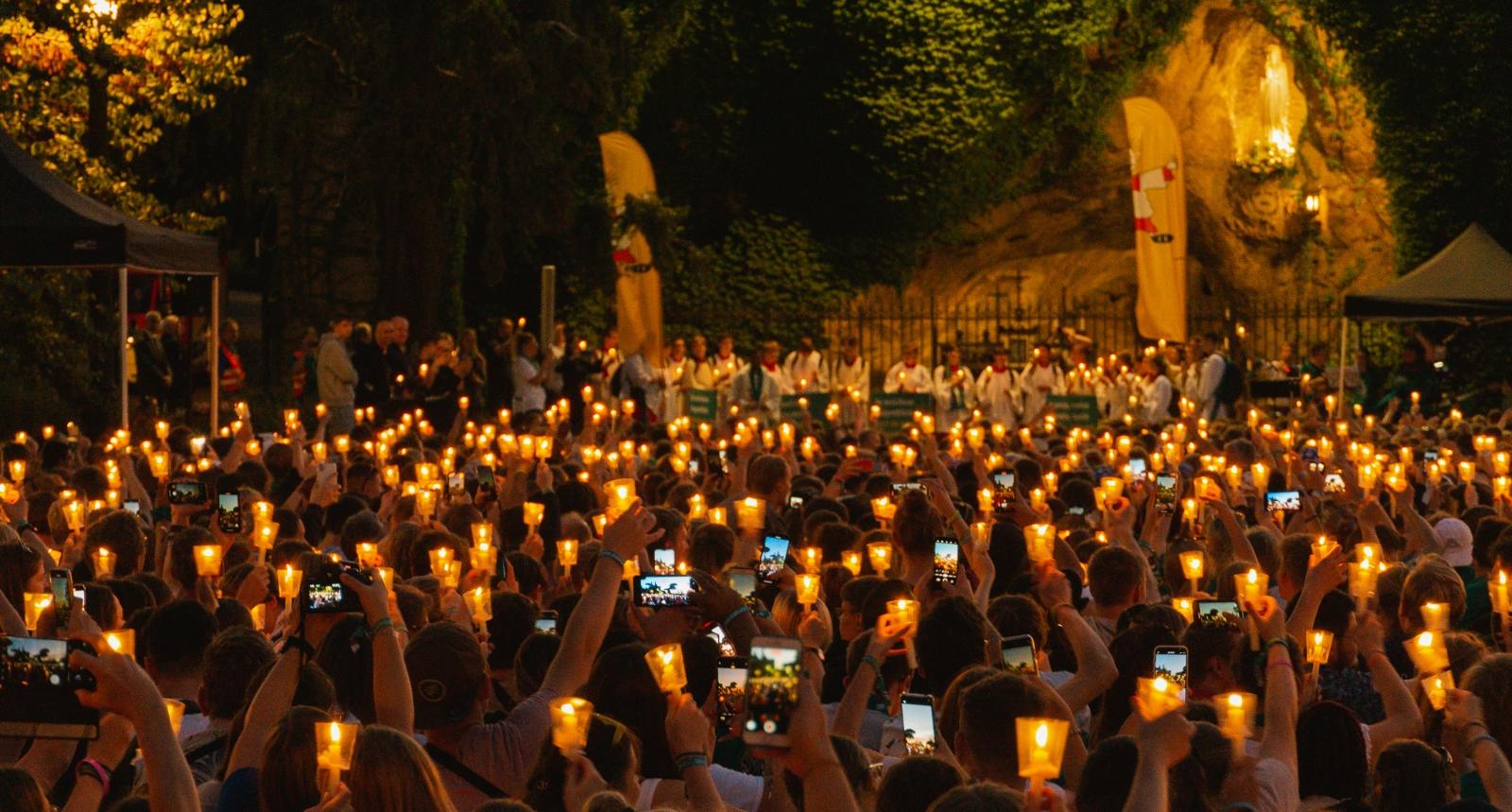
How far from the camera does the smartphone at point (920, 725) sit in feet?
18.3

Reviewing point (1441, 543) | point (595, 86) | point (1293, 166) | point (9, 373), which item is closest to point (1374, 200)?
point (1293, 166)

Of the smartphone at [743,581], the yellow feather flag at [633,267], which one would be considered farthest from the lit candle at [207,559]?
the yellow feather flag at [633,267]

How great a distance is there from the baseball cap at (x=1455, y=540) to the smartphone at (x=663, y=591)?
16.2 feet

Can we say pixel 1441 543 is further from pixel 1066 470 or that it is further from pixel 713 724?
pixel 713 724

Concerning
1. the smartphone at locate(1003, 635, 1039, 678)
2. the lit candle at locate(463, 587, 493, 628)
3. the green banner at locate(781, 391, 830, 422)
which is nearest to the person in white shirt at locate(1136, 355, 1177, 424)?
the green banner at locate(781, 391, 830, 422)

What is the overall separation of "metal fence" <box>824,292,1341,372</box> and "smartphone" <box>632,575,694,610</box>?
89.4ft

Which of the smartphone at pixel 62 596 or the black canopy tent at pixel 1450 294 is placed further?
the black canopy tent at pixel 1450 294

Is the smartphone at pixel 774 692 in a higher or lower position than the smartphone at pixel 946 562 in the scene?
higher

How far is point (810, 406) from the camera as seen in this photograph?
26.4 meters

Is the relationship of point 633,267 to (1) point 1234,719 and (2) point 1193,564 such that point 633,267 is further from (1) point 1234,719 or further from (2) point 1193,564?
(1) point 1234,719

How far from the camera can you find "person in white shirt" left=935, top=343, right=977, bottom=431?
2888 centimetres

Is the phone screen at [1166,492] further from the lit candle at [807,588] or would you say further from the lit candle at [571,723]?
the lit candle at [571,723]

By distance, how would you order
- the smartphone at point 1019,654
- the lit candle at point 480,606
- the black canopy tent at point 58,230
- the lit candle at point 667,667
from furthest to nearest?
the black canopy tent at point 58,230 → the lit candle at point 480,606 → the smartphone at point 1019,654 → the lit candle at point 667,667

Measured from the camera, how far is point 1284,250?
38656 mm
